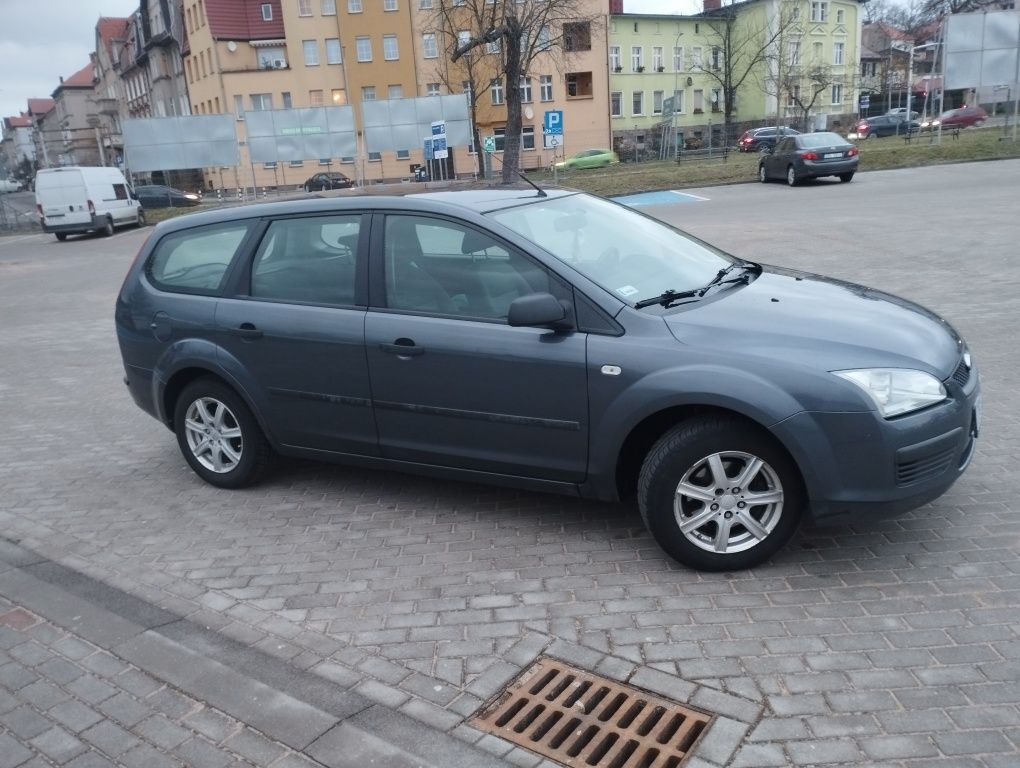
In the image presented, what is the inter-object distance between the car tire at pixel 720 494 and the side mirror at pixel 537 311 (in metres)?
0.75

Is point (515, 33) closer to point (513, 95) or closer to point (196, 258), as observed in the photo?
point (513, 95)

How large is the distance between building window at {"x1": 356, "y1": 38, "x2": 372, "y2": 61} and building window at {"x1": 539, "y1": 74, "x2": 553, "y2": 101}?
450 inches

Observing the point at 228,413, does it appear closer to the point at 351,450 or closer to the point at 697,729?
the point at 351,450

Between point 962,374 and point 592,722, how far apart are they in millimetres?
2377

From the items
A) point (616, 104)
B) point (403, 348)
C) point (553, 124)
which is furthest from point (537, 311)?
point (616, 104)

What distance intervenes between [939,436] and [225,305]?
3926mm

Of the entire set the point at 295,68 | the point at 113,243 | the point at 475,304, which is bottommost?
the point at 113,243

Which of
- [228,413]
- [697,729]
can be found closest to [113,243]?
[228,413]

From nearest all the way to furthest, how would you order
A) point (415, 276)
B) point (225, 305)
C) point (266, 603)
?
point (266, 603), point (415, 276), point (225, 305)

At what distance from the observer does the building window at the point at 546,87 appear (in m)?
60.2

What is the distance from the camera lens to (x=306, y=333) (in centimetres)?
500

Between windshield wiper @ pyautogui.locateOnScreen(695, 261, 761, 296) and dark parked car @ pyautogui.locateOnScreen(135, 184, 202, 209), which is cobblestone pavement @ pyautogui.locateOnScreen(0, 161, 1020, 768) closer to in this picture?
windshield wiper @ pyautogui.locateOnScreen(695, 261, 761, 296)

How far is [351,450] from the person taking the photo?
5.06 meters

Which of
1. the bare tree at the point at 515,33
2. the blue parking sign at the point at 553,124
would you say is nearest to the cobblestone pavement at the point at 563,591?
the blue parking sign at the point at 553,124
